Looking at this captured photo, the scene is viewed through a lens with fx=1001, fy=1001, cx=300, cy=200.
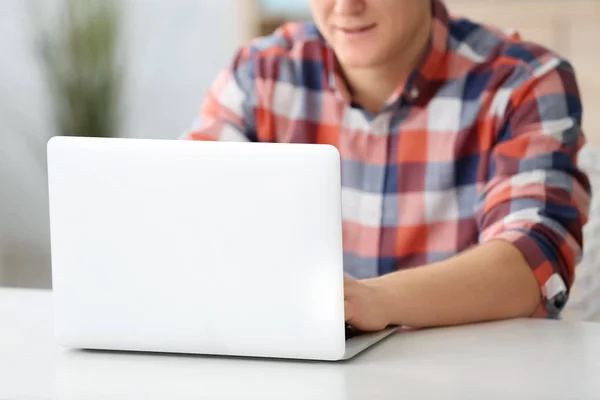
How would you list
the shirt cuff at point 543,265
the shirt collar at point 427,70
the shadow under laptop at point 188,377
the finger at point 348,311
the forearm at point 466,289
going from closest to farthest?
the shadow under laptop at point 188,377 < the finger at point 348,311 < the forearm at point 466,289 < the shirt cuff at point 543,265 < the shirt collar at point 427,70

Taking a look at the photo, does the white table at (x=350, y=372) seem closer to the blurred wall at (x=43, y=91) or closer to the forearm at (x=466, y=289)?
the forearm at (x=466, y=289)

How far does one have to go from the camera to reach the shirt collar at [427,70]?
1.71 meters

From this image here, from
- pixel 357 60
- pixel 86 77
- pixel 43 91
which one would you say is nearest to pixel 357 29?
pixel 357 60

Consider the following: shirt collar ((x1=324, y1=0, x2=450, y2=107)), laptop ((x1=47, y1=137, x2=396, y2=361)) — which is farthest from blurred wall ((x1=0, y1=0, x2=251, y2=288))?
laptop ((x1=47, y1=137, x2=396, y2=361))

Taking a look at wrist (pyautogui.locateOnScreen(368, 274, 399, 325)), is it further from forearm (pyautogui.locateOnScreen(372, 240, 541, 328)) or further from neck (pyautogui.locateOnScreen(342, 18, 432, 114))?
neck (pyautogui.locateOnScreen(342, 18, 432, 114))

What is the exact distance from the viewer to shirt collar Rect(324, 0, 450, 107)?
1.71m

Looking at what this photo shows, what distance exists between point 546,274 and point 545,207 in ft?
0.39

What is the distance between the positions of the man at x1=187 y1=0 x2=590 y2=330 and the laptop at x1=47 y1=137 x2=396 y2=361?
0.52 meters

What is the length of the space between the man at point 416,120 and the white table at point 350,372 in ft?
1.16

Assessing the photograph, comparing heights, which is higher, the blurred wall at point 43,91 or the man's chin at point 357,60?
the man's chin at point 357,60

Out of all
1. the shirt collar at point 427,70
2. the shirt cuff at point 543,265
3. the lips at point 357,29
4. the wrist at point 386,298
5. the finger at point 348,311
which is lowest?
the shirt cuff at point 543,265

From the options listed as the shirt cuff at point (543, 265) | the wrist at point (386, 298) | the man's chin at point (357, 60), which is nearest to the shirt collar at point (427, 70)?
the man's chin at point (357, 60)

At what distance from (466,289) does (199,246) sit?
1.30 ft

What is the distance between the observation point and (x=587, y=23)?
2.84 metres
